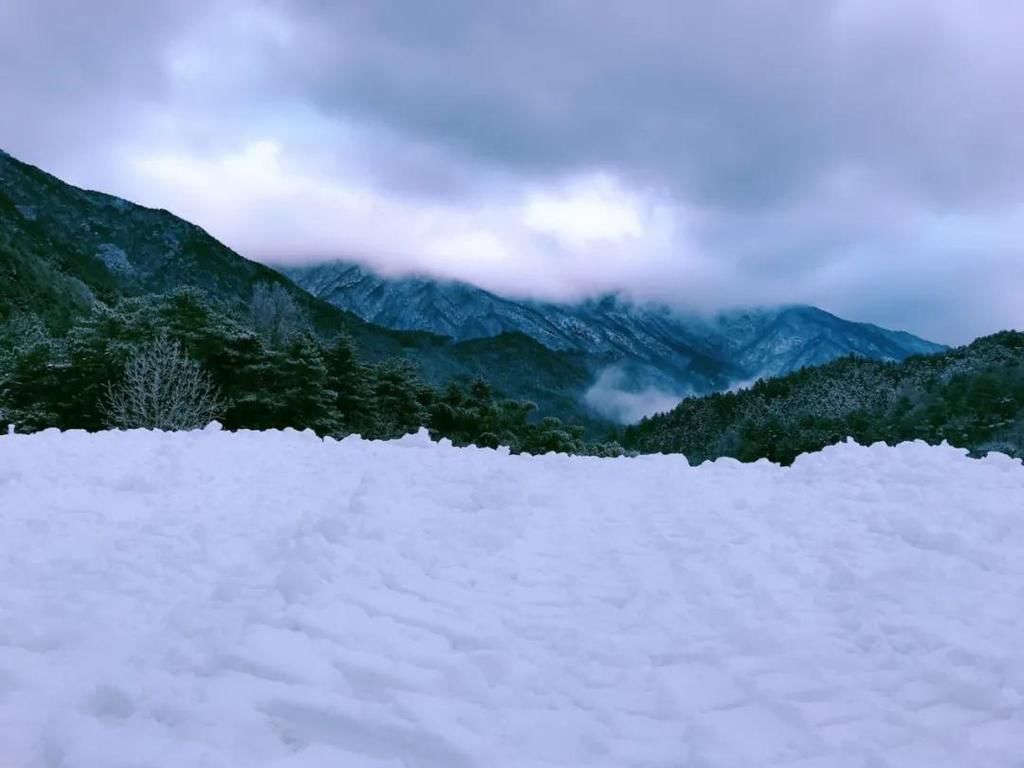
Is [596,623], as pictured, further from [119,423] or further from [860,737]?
[119,423]

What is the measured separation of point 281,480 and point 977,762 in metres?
6.72

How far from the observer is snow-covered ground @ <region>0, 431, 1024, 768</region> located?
3.21m

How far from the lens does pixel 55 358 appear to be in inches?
1082

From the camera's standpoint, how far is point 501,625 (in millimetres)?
4422

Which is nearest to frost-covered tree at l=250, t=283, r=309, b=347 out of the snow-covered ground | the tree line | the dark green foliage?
→ the tree line

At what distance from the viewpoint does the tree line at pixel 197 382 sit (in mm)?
26281

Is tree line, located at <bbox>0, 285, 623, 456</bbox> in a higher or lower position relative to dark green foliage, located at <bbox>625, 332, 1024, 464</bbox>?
lower

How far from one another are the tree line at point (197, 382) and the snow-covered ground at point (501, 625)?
60.4ft

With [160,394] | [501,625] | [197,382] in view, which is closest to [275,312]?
[197,382]

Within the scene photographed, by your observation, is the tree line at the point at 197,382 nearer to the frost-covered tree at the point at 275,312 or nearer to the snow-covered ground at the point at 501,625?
the snow-covered ground at the point at 501,625

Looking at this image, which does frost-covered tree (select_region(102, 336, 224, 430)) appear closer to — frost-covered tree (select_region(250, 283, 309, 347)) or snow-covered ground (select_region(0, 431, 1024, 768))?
snow-covered ground (select_region(0, 431, 1024, 768))

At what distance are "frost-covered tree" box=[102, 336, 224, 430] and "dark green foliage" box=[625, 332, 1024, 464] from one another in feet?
68.0

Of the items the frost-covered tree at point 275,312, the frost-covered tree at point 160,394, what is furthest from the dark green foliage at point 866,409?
the frost-covered tree at point 275,312

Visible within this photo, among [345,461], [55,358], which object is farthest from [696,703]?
[55,358]
